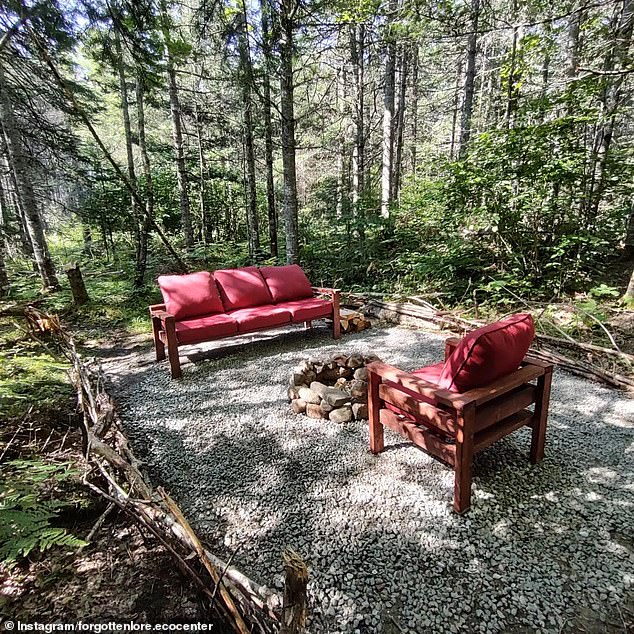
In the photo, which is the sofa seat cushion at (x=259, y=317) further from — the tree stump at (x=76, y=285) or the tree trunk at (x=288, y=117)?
the tree stump at (x=76, y=285)

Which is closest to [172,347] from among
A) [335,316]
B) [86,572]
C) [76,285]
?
[335,316]

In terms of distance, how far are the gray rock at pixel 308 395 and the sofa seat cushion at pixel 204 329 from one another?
1329mm

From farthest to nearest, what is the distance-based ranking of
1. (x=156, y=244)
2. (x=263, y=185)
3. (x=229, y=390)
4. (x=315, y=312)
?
1. (x=263, y=185)
2. (x=156, y=244)
3. (x=315, y=312)
4. (x=229, y=390)

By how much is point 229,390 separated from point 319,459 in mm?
1340

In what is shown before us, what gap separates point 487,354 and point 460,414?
1.09 ft

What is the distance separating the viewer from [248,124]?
758 cm

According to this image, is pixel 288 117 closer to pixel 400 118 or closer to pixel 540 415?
pixel 540 415

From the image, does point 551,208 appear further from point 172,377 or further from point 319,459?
point 172,377

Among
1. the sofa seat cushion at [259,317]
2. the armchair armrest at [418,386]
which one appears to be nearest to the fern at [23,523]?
the armchair armrest at [418,386]

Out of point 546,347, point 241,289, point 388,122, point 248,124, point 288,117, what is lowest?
point 546,347

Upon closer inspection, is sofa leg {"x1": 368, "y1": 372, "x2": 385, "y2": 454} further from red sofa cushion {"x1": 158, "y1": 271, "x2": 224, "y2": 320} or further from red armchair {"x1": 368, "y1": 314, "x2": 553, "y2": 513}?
red sofa cushion {"x1": 158, "y1": 271, "x2": 224, "y2": 320}


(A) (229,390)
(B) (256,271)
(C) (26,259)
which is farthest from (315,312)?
(C) (26,259)

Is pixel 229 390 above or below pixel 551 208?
below

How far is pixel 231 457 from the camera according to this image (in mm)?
2436
